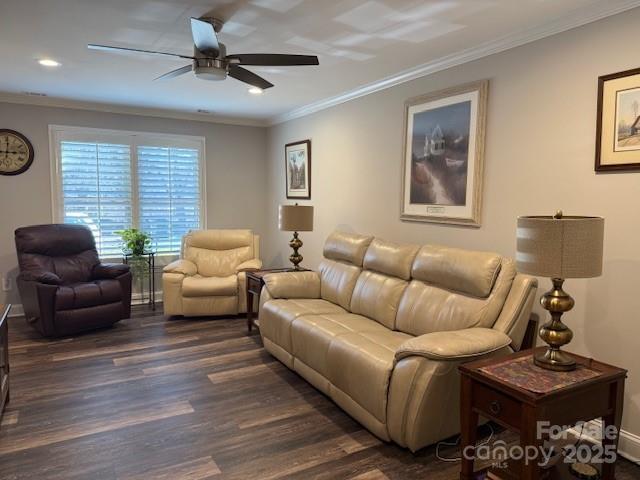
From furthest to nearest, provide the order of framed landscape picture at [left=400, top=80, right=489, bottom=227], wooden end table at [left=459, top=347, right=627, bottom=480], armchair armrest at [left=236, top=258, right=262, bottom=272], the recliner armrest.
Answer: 1. armchair armrest at [left=236, top=258, right=262, bottom=272]
2. framed landscape picture at [left=400, top=80, right=489, bottom=227]
3. the recliner armrest
4. wooden end table at [left=459, top=347, right=627, bottom=480]

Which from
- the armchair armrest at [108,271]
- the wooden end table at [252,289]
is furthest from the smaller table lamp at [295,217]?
the armchair armrest at [108,271]

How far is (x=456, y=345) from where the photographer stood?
2311 millimetres

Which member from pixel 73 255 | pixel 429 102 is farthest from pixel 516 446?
pixel 73 255

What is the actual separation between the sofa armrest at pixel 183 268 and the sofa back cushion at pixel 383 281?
233 centimetres

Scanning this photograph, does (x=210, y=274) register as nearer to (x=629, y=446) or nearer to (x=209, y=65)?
(x=209, y=65)

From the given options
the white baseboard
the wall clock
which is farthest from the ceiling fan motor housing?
the wall clock

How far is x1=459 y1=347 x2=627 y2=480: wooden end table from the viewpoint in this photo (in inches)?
71.9

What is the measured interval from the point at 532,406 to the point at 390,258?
180 centimetres

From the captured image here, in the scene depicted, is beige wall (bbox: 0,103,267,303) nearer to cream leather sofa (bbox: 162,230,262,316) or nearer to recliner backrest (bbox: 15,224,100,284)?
recliner backrest (bbox: 15,224,100,284)

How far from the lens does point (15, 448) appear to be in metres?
2.48

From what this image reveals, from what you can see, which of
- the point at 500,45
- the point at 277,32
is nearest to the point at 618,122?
the point at 500,45

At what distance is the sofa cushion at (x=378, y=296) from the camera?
3354 millimetres

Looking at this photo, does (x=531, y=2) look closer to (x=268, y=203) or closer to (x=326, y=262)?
(x=326, y=262)

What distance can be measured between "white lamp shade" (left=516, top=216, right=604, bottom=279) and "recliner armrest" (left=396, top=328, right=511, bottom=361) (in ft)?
1.85
